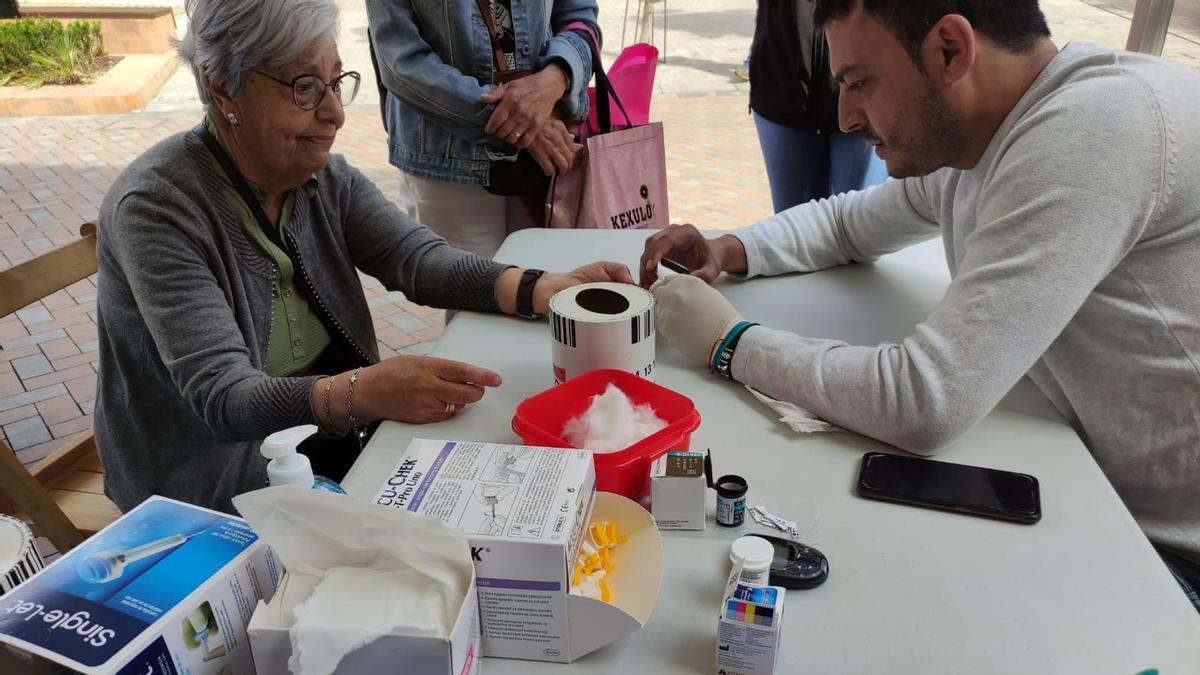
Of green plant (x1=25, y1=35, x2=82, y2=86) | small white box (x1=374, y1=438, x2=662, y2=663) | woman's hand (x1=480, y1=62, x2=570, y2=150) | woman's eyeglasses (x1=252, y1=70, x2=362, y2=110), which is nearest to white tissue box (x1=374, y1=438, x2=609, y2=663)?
small white box (x1=374, y1=438, x2=662, y2=663)

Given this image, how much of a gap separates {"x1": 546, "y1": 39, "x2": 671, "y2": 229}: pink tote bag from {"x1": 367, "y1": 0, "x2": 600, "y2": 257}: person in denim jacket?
5 centimetres

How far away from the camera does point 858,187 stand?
240cm

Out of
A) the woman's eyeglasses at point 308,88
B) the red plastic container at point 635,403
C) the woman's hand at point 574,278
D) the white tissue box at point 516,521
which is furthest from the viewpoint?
the woman's hand at point 574,278

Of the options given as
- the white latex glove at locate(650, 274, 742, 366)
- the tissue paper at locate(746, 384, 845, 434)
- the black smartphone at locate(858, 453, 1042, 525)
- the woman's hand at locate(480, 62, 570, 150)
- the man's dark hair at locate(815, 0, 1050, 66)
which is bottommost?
the tissue paper at locate(746, 384, 845, 434)

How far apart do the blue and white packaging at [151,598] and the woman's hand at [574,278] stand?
812mm

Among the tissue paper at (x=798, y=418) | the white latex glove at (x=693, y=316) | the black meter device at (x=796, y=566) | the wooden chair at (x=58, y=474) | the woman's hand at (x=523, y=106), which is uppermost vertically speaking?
the woman's hand at (x=523, y=106)

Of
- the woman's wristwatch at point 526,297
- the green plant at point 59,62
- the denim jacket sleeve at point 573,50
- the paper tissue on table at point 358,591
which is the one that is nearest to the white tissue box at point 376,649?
the paper tissue on table at point 358,591

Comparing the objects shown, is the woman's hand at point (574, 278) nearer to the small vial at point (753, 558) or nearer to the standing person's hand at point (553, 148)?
the standing person's hand at point (553, 148)

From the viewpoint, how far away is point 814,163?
8.02 feet

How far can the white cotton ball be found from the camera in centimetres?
99

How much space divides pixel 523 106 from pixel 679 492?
1230 mm

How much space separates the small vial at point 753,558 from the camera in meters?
0.79

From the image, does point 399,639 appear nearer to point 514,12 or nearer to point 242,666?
point 242,666

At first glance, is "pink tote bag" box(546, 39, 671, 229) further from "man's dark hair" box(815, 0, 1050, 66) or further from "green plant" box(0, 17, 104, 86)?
"green plant" box(0, 17, 104, 86)
